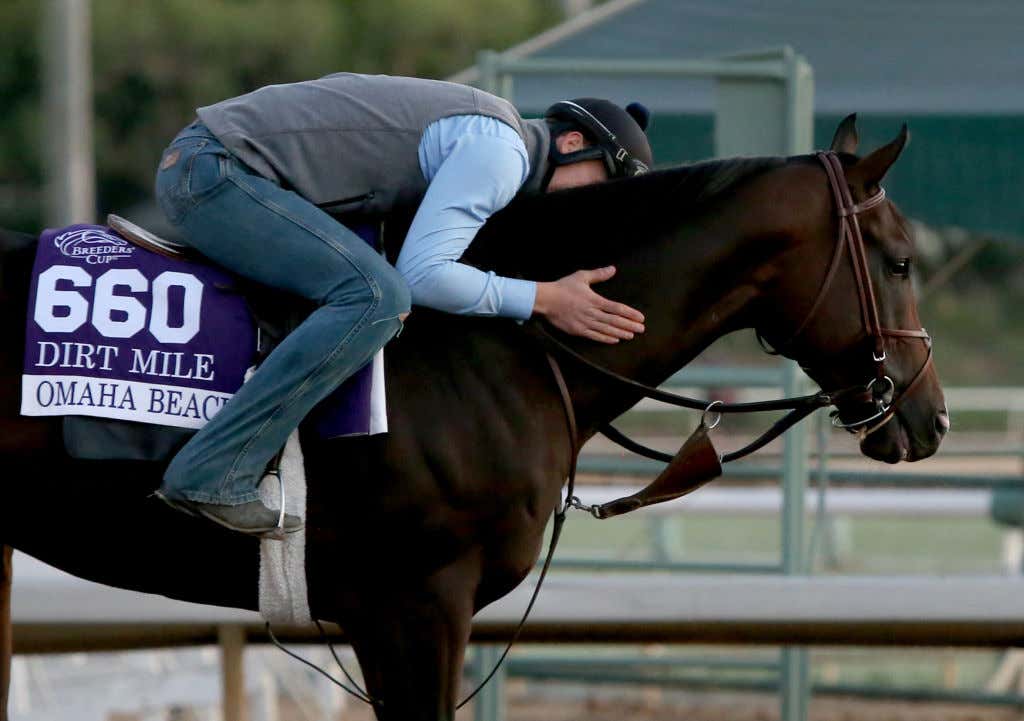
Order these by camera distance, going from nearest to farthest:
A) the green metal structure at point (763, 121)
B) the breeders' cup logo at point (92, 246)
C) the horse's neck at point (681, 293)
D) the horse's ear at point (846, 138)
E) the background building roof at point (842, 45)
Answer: the breeders' cup logo at point (92, 246)
the horse's neck at point (681, 293)
the horse's ear at point (846, 138)
the green metal structure at point (763, 121)
the background building roof at point (842, 45)

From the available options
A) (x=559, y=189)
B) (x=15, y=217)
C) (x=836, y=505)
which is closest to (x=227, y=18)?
(x=15, y=217)

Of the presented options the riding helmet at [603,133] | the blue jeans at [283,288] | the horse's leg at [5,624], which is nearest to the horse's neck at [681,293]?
the riding helmet at [603,133]

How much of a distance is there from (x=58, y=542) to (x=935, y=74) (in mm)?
6192

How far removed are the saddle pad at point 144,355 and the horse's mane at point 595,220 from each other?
1.51 ft

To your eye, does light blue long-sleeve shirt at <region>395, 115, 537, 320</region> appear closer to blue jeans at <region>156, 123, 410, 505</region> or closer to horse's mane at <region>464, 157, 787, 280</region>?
blue jeans at <region>156, 123, 410, 505</region>

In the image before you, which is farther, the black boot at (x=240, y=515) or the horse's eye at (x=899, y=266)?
the horse's eye at (x=899, y=266)

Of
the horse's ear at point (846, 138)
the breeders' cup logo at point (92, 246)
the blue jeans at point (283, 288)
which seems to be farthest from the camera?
the horse's ear at point (846, 138)

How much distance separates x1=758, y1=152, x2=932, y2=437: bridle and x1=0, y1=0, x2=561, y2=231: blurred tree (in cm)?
2517

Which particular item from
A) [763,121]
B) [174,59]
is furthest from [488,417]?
[174,59]

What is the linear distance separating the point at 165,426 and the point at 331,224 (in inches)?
23.9

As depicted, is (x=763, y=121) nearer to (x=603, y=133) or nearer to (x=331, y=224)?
(x=603, y=133)

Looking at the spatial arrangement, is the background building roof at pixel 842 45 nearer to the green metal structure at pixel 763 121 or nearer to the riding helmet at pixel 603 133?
the green metal structure at pixel 763 121

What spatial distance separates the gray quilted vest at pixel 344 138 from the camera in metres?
3.71

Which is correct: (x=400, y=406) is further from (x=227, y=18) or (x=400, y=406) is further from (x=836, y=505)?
(x=227, y=18)
